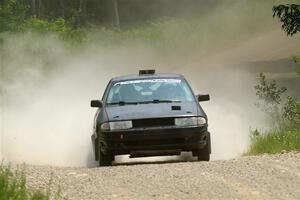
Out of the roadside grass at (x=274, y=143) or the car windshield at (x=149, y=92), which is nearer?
the car windshield at (x=149, y=92)

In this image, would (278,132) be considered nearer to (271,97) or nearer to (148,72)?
(271,97)

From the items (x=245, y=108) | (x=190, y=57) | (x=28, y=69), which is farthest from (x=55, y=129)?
(x=190, y=57)

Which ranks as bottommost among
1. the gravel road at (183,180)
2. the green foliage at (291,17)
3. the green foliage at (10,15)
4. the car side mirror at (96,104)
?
the gravel road at (183,180)

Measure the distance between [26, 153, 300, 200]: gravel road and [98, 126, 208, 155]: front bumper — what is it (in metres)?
1.00

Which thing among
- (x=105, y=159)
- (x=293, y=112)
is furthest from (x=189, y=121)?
(x=293, y=112)

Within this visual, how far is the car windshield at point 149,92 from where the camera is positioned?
1383 centimetres

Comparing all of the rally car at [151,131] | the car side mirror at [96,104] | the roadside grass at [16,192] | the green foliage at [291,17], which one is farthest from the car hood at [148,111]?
the roadside grass at [16,192]

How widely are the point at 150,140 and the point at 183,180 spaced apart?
2507mm

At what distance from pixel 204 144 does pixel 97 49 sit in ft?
102

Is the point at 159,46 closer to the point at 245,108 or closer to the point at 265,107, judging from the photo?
the point at 245,108

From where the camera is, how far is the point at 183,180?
1005cm

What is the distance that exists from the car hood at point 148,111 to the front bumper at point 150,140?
0.24m

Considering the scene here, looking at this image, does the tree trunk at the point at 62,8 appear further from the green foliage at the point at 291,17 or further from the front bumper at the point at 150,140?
the front bumper at the point at 150,140

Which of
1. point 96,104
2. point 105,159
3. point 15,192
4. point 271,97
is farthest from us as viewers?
point 271,97
